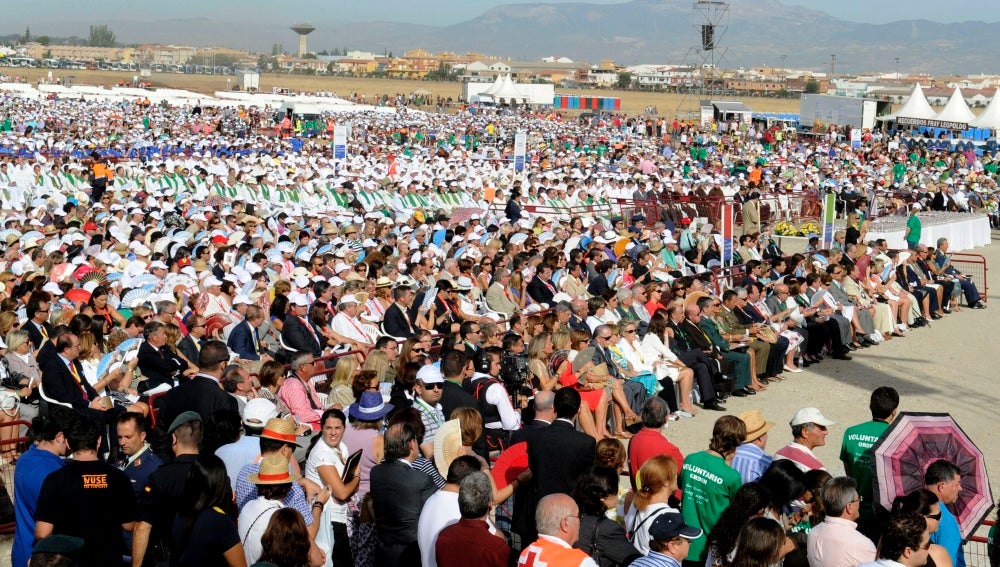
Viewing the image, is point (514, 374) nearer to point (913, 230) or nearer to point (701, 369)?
point (701, 369)

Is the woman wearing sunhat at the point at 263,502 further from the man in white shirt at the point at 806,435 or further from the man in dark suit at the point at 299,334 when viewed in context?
the man in dark suit at the point at 299,334

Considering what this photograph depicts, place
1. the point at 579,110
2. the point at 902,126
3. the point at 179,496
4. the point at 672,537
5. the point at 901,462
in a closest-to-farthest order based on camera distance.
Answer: the point at 672,537, the point at 179,496, the point at 901,462, the point at 902,126, the point at 579,110

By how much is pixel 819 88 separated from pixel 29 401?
138m

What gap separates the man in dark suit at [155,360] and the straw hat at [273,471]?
3.92m

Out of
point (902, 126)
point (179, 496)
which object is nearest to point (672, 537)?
point (179, 496)

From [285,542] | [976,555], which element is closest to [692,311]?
[976,555]

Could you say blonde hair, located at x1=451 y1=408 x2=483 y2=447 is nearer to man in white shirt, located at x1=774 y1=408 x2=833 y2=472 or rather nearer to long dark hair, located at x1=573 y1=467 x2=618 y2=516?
long dark hair, located at x1=573 y1=467 x2=618 y2=516

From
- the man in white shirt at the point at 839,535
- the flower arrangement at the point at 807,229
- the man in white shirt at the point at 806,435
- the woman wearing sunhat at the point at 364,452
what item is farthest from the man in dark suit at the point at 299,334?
the flower arrangement at the point at 807,229

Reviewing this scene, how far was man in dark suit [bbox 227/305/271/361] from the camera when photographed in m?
10.5

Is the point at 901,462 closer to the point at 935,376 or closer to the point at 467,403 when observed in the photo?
the point at 467,403

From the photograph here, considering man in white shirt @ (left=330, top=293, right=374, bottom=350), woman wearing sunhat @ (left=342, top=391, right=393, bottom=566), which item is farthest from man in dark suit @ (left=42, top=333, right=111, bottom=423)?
man in white shirt @ (left=330, top=293, right=374, bottom=350)

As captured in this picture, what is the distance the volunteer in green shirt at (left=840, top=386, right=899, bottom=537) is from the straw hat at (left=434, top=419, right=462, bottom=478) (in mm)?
2248

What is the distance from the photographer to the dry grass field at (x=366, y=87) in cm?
10338

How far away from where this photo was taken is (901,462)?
6051mm
